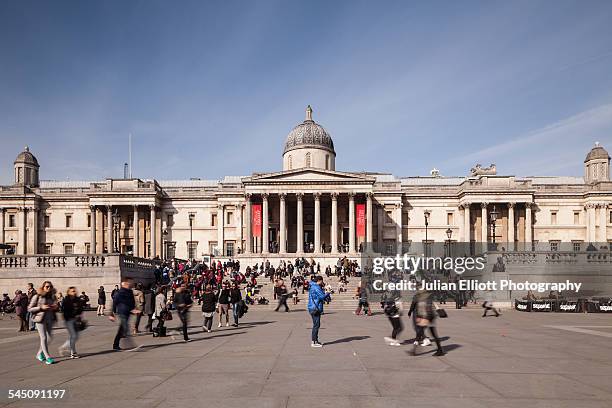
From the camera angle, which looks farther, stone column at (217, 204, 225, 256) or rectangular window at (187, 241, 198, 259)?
rectangular window at (187, 241, 198, 259)

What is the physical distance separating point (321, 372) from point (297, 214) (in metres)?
51.0

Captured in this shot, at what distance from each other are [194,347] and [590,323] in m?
19.5

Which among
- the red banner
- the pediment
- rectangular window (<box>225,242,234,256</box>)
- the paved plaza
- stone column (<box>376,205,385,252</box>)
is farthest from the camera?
rectangular window (<box>225,242,234,256</box>)

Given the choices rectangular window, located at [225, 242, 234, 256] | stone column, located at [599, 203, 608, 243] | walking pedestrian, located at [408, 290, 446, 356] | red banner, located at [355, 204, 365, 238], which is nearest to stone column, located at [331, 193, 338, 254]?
red banner, located at [355, 204, 365, 238]

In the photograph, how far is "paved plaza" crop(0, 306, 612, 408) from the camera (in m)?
8.48

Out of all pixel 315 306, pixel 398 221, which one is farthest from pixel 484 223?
pixel 315 306

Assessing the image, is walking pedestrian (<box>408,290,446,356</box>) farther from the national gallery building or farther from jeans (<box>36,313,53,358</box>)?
the national gallery building

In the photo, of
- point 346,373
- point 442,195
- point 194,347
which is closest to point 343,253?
point 442,195

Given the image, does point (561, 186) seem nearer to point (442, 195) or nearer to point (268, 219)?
point (442, 195)

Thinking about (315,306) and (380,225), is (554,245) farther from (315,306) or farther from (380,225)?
(315,306)

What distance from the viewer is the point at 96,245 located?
65.3 m

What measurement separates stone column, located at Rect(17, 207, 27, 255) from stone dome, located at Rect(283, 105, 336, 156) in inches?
1445

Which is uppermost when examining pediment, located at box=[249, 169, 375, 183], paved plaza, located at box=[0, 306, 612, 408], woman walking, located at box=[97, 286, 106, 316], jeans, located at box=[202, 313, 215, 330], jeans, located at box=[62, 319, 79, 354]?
pediment, located at box=[249, 169, 375, 183]

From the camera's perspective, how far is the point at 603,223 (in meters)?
64.6
